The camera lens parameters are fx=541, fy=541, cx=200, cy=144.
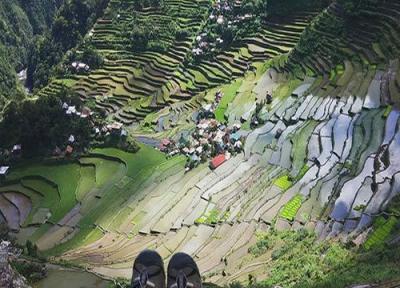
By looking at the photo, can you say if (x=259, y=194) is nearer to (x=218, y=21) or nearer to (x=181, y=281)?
(x=181, y=281)

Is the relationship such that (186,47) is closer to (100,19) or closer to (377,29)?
(100,19)

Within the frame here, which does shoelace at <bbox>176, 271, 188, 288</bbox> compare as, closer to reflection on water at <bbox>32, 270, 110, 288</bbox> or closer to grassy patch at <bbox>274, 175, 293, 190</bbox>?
reflection on water at <bbox>32, 270, 110, 288</bbox>

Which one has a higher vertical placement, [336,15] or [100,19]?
[336,15]

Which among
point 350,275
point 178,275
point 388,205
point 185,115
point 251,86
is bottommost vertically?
point 185,115

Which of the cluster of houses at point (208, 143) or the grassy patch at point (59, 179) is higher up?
the cluster of houses at point (208, 143)

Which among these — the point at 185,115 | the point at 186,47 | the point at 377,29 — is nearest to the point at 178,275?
the point at 377,29

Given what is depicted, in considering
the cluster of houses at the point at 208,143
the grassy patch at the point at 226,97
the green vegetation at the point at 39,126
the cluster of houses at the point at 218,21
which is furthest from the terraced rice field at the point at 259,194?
the cluster of houses at the point at 218,21

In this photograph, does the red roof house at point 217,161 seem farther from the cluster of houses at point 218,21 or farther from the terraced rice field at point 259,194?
the cluster of houses at point 218,21

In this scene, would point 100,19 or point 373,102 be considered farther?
point 100,19
